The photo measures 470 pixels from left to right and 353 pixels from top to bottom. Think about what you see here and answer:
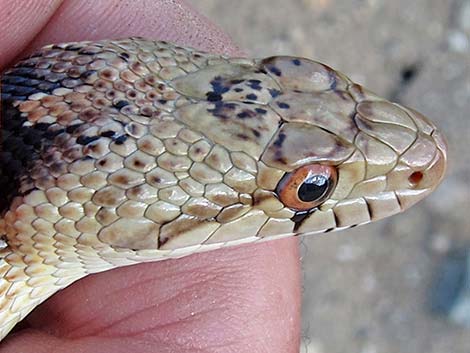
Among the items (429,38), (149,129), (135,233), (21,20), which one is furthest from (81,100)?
(429,38)

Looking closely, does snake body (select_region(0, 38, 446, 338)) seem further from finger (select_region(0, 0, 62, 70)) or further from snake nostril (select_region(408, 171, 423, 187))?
finger (select_region(0, 0, 62, 70))

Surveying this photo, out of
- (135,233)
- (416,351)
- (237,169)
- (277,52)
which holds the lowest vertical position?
(416,351)

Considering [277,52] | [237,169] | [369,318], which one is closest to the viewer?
[237,169]

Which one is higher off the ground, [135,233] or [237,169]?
[237,169]

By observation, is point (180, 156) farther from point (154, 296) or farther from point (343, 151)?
point (154, 296)

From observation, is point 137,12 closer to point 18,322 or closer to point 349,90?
point 349,90
